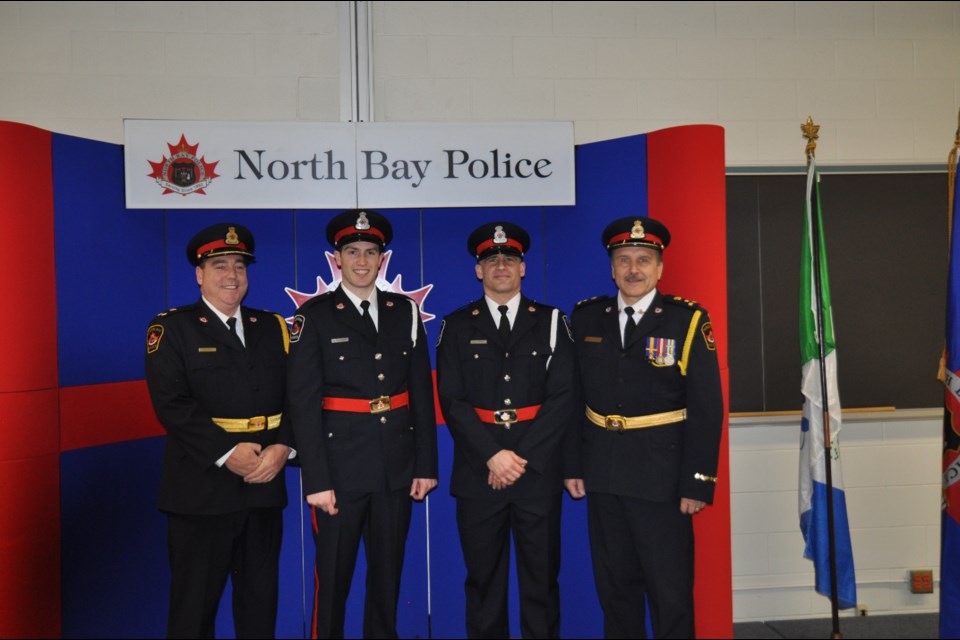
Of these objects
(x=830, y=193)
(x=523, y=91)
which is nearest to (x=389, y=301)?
(x=523, y=91)

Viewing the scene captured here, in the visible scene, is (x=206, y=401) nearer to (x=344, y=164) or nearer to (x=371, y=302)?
(x=371, y=302)

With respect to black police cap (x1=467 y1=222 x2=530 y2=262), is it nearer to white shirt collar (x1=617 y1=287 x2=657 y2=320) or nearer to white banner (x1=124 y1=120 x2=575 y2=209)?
white banner (x1=124 y1=120 x2=575 y2=209)

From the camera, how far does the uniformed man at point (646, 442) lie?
2459 millimetres

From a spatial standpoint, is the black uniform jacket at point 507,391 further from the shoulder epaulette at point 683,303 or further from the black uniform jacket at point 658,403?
the shoulder epaulette at point 683,303

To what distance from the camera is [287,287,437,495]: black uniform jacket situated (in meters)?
2.41

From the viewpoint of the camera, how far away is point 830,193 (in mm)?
3822

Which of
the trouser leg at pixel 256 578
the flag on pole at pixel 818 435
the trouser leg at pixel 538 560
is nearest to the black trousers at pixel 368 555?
the trouser leg at pixel 256 578

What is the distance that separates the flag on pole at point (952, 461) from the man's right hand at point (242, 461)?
2.62 m

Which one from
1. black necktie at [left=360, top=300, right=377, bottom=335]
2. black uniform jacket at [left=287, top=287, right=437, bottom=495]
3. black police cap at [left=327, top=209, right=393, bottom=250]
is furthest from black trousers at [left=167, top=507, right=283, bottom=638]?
black police cap at [left=327, top=209, right=393, bottom=250]

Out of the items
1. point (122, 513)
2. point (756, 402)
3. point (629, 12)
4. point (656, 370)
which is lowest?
point (122, 513)

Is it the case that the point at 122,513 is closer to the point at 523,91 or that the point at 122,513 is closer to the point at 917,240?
the point at 523,91

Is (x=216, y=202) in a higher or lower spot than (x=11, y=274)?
higher

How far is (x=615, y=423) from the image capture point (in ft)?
8.27

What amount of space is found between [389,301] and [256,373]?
549mm
